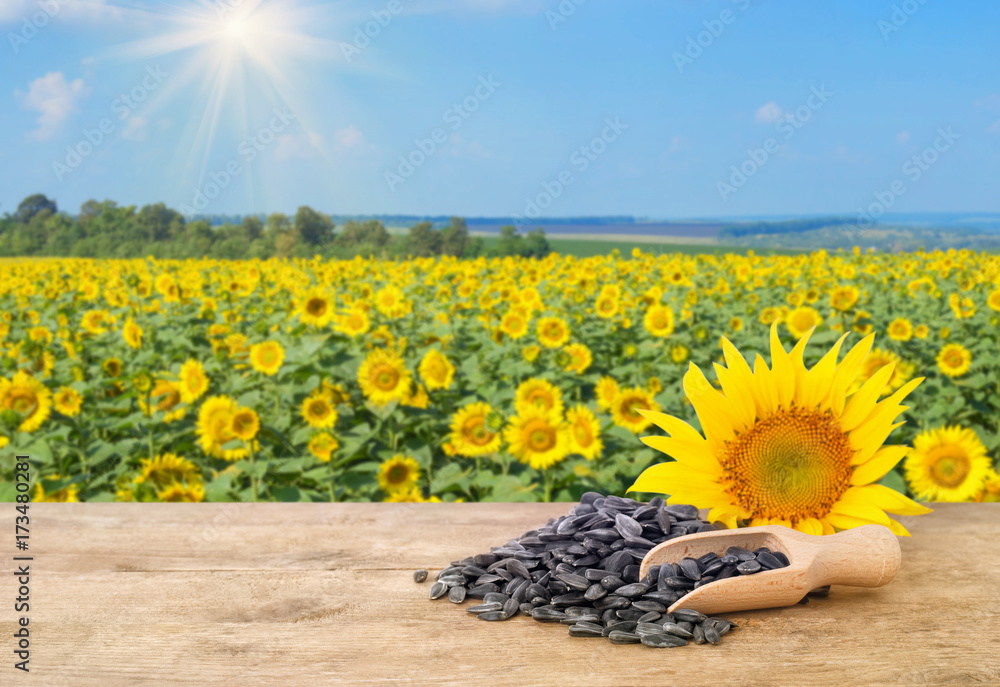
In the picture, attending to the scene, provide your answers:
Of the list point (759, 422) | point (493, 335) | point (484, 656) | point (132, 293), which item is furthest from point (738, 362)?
point (132, 293)

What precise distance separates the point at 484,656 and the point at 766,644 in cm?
49

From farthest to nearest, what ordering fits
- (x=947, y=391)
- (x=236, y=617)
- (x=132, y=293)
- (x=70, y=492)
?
(x=132, y=293)
(x=947, y=391)
(x=70, y=492)
(x=236, y=617)

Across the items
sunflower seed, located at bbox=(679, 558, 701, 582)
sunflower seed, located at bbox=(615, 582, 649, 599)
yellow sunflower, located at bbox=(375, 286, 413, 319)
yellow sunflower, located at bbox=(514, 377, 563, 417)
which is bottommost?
sunflower seed, located at bbox=(615, 582, 649, 599)

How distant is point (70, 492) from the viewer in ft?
11.1

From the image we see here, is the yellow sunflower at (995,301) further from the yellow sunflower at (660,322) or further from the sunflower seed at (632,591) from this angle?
the sunflower seed at (632,591)

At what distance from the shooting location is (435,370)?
3.59 m

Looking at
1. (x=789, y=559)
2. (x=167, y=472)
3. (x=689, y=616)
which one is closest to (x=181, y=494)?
(x=167, y=472)

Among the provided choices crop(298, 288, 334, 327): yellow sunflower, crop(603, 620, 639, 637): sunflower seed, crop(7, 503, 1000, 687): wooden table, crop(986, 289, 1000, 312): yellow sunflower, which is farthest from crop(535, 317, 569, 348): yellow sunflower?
crop(986, 289, 1000, 312): yellow sunflower

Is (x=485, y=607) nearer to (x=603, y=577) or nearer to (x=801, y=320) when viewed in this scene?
(x=603, y=577)

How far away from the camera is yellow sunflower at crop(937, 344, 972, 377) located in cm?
423

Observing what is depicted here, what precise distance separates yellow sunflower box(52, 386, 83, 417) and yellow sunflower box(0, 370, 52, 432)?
0.12 m

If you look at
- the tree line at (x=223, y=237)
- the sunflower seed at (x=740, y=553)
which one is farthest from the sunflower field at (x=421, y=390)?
the tree line at (x=223, y=237)

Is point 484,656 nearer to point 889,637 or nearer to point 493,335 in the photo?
point 889,637

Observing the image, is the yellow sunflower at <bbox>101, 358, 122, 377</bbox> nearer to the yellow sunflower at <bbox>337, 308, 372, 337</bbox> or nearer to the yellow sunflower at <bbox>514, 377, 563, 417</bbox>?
the yellow sunflower at <bbox>337, 308, 372, 337</bbox>
